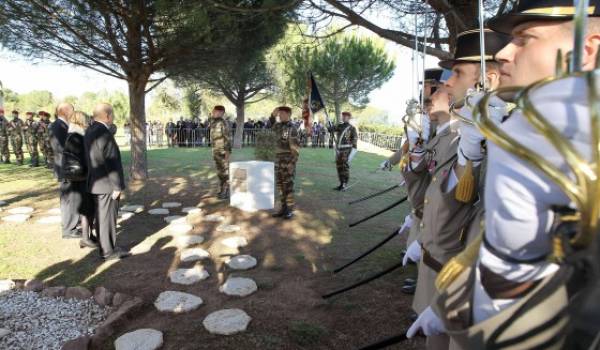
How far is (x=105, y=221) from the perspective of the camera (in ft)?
15.2

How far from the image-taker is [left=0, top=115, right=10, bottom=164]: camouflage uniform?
44.0 ft

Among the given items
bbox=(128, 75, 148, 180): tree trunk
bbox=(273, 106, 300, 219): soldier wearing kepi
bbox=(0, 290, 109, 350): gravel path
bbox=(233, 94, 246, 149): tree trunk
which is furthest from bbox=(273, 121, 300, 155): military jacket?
bbox=(233, 94, 246, 149): tree trunk

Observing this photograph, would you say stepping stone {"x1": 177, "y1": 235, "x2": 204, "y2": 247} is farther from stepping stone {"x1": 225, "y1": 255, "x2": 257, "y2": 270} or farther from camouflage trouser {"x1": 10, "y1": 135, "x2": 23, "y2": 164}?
camouflage trouser {"x1": 10, "y1": 135, "x2": 23, "y2": 164}

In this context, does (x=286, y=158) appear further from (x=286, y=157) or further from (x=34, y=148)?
(x=34, y=148)

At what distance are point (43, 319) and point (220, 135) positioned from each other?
18.4ft

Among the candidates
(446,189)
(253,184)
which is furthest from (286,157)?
(446,189)

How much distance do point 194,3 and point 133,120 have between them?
479 centimetres

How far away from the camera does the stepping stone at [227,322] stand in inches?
123

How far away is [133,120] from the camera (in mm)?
9797

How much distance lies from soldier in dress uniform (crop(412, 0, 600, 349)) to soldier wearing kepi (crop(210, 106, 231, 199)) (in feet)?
25.2

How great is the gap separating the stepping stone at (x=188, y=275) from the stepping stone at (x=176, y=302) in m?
0.33

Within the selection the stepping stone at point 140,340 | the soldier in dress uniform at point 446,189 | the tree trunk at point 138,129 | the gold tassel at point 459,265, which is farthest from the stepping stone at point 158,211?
the gold tassel at point 459,265

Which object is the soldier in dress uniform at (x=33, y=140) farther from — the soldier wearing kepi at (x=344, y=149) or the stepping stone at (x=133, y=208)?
the soldier wearing kepi at (x=344, y=149)

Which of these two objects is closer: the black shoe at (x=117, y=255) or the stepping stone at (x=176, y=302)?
the stepping stone at (x=176, y=302)
